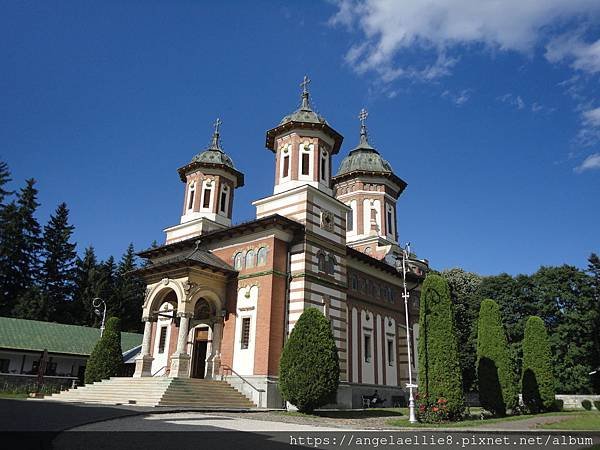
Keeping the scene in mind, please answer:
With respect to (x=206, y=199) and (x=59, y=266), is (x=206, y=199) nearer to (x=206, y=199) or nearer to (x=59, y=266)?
(x=206, y=199)

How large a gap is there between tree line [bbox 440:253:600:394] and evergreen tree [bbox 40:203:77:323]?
39.2 meters

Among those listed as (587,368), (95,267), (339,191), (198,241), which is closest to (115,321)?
(198,241)

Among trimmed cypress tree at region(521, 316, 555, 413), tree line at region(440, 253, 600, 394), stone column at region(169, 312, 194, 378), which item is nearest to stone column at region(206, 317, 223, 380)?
stone column at region(169, 312, 194, 378)

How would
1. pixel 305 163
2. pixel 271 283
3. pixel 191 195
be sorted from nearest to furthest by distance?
pixel 271 283 < pixel 305 163 < pixel 191 195

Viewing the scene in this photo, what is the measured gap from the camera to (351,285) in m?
30.5

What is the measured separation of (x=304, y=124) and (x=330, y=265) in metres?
8.87

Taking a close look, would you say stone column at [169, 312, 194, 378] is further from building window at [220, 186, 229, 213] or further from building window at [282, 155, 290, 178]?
building window at [220, 186, 229, 213]

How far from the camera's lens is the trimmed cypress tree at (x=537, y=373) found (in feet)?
81.0

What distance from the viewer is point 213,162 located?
111ft

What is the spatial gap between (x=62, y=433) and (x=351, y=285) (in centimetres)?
2177

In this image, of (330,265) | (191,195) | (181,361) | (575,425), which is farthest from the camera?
(191,195)

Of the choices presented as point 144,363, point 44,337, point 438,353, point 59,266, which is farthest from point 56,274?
point 438,353

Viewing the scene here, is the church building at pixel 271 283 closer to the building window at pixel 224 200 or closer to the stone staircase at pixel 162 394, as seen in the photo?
the building window at pixel 224 200

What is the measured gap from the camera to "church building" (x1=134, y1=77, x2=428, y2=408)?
24.4 metres
